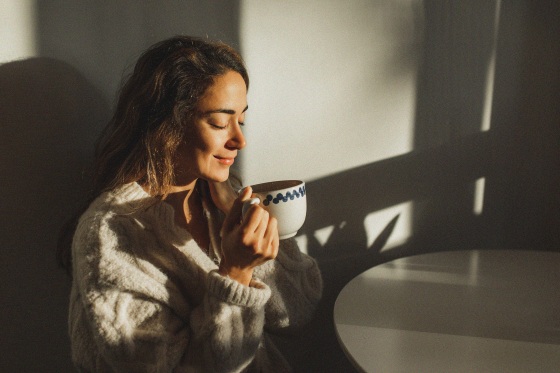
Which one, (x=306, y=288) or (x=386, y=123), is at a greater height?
(x=386, y=123)

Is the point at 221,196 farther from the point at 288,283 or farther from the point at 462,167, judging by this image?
the point at 462,167

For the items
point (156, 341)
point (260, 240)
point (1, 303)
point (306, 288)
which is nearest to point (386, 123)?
point (306, 288)

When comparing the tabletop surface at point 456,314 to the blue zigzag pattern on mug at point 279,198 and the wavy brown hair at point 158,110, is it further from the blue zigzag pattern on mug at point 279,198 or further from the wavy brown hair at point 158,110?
the wavy brown hair at point 158,110

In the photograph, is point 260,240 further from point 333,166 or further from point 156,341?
point 333,166

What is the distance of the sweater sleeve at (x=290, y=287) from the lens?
3.71 ft

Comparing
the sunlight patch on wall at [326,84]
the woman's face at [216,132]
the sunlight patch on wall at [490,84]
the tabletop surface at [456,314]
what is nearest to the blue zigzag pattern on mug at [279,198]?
the woman's face at [216,132]

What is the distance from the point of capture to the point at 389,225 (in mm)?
1493

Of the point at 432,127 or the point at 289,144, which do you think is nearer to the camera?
the point at 289,144

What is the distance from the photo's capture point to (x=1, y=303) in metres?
1.14

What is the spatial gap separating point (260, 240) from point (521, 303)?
1.71 feet

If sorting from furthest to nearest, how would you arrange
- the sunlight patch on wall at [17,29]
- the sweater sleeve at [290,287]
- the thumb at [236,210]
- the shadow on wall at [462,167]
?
the shadow on wall at [462,167] < the sweater sleeve at [290,287] < the sunlight patch on wall at [17,29] < the thumb at [236,210]

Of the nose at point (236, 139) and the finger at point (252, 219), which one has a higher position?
the nose at point (236, 139)

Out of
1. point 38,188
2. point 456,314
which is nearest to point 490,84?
point 456,314

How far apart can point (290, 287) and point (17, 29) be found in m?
0.78
